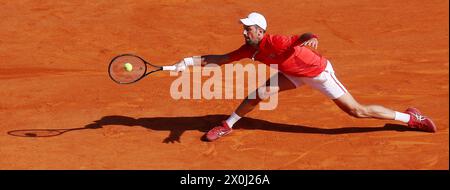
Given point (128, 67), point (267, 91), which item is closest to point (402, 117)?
point (267, 91)

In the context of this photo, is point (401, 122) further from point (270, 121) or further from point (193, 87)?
point (193, 87)

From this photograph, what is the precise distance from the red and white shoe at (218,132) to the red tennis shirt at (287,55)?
92 cm

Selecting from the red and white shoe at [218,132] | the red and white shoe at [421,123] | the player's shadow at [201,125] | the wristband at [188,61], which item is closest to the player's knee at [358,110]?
the player's shadow at [201,125]

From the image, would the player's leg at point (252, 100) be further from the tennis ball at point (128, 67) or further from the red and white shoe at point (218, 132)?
the tennis ball at point (128, 67)

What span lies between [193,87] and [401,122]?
298cm

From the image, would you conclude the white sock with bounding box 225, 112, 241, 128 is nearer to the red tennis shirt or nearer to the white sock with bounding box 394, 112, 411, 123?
the red tennis shirt

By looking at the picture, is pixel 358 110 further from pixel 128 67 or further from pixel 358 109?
pixel 128 67

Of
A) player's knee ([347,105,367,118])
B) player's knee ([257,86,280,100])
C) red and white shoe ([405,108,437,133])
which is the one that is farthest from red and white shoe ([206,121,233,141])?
red and white shoe ([405,108,437,133])

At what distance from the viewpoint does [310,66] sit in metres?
7.05

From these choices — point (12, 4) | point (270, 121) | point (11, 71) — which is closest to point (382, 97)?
point (270, 121)

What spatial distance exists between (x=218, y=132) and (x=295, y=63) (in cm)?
127

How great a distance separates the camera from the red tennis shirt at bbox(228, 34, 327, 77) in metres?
6.88

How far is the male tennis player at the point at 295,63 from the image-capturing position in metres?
6.88

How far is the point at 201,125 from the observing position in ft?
26.5
